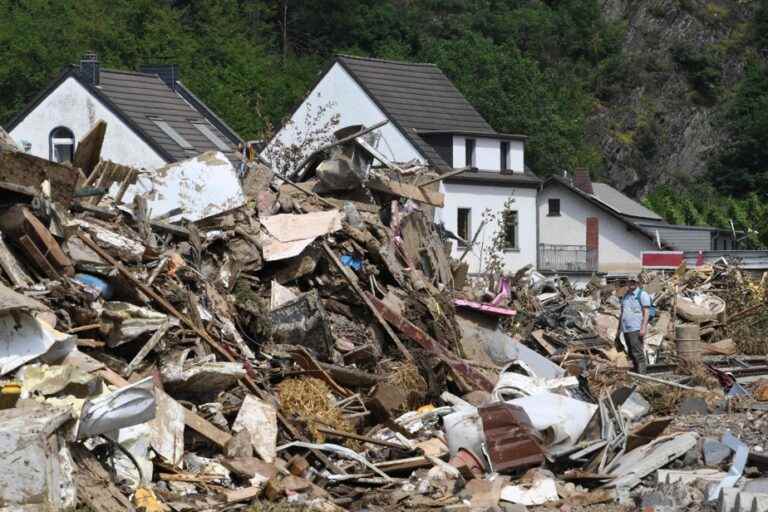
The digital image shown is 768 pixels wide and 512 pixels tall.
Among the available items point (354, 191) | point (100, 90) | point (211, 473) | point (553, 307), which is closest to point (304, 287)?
point (354, 191)

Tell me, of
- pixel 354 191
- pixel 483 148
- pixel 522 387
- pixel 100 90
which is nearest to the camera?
pixel 522 387

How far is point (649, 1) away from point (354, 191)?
79755 mm

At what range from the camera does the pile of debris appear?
11.2 m

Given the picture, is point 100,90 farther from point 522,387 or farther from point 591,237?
point 522,387

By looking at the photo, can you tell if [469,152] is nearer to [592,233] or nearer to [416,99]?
[416,99]

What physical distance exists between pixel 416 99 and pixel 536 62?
28.2m

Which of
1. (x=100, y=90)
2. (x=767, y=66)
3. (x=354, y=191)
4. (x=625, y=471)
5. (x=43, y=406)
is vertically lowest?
(x=625, y=471)

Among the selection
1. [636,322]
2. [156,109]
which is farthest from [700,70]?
[636,322]

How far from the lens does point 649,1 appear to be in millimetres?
94375

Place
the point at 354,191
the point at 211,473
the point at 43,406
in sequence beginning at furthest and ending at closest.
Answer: the point at 354,191, the point at 211,473, the point at 43,406

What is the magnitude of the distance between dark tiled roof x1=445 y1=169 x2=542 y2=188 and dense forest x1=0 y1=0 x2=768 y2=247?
506 inches

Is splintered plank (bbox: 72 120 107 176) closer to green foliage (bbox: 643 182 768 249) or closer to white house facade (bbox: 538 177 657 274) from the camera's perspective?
white house facade (bbox: 538 177 657 274)

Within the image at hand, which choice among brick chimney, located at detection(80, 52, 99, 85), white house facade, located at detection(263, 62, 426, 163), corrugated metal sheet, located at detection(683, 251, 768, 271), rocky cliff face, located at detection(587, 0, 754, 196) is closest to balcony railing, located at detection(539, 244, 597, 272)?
white house facade, located at detection(263, 62, 426, 163)

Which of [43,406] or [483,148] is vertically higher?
[483,148]
